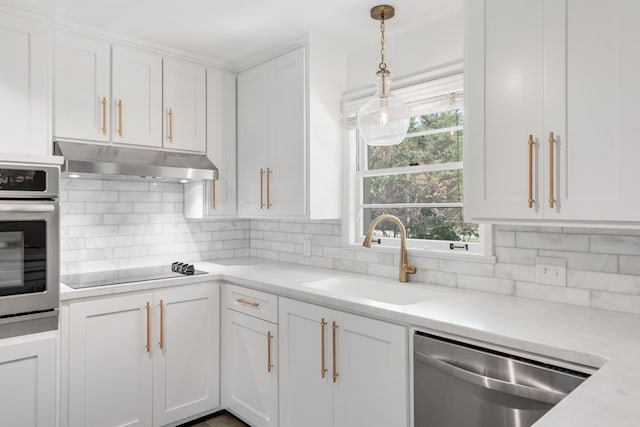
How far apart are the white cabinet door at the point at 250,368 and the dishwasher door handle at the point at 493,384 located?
99 cm

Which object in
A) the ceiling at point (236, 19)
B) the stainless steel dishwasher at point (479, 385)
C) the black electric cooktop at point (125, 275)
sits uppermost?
the ceiling at point (236, 19)

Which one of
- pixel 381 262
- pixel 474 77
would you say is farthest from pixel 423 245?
pixel 474 77

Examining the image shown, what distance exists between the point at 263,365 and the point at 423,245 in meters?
1.17

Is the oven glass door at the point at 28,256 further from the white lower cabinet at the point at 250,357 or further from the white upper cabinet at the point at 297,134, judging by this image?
the white upper cabinet at the point at 297,134

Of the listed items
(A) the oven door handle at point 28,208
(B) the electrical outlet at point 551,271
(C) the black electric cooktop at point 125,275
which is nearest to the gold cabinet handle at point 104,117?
(A) the oven door handle at point 28,208

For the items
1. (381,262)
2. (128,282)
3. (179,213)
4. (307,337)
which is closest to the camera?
(307,337)

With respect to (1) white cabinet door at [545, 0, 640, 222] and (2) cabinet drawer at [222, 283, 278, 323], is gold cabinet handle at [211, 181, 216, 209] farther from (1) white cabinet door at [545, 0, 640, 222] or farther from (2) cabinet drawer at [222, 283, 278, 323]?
(1) white cabinet door at [545, 0, 640, 222]

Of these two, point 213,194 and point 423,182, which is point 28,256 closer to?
point 213,194

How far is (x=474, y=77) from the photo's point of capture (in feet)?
6.04

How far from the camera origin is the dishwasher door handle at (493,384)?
137 cm

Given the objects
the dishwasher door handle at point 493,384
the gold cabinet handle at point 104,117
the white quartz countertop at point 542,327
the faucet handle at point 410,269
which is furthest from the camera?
the gold cabinet handle at point 104,117

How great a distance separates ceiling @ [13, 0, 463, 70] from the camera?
2264 millimetres

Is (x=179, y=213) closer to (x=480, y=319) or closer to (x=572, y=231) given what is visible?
(x=480, y=319)

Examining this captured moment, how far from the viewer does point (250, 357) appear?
257 cm
